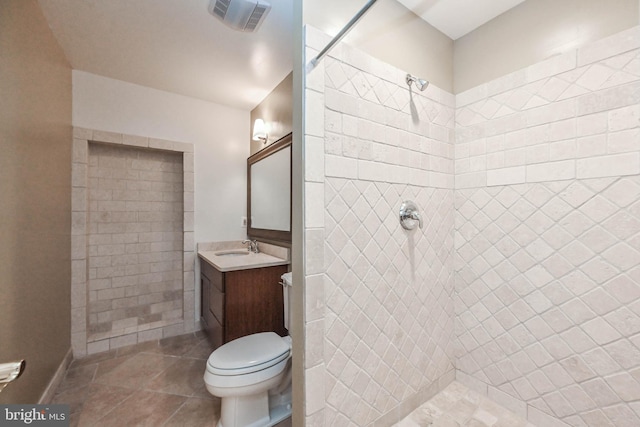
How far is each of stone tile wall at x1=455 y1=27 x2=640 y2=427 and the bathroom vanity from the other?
1.48 m

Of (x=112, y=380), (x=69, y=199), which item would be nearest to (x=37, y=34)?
(x=69, y=199)

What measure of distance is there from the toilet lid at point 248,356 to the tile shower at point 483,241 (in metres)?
0.47

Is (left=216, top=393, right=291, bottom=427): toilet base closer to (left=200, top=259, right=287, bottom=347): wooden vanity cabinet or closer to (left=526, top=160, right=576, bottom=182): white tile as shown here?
(left=200, top=259, right=287, bottom=347): wooden vanity cabinet

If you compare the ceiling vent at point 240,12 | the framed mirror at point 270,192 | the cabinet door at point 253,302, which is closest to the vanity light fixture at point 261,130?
the framed mirror at point 270,192

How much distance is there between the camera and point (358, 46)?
49.3 inches

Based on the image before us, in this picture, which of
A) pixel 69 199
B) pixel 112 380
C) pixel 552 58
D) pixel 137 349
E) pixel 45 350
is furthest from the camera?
pixel 137 349

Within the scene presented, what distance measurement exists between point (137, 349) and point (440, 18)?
363cm

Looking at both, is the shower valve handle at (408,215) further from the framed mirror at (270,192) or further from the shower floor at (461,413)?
the framed mirror at (270,192)

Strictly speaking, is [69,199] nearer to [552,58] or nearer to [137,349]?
[137,349]

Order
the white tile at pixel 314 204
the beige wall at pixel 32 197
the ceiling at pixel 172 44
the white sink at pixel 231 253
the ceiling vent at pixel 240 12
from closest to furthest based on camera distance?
the white tile at pixel 314 204, the beige wall at pixel 32 197, the ceiling vent at pixel 240 12, the ceiling at pixel 172 44, the white sink at pixel 231 253

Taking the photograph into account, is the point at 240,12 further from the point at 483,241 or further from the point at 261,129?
the point at 483,241

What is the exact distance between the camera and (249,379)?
54.6 inches

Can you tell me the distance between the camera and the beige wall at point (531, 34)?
1155mm

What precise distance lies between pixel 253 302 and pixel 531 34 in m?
2.59
